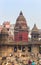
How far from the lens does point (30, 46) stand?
157 feet

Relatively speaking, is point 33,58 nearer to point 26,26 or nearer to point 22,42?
point 22,42

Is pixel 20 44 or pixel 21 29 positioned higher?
pixel 21 29

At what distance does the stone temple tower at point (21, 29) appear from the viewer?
50.2 metres

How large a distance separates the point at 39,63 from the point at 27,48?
1181cm

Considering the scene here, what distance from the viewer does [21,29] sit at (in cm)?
5019

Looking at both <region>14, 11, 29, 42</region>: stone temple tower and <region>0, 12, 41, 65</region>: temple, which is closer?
<region>0, 12, 41, 65</region>: temple

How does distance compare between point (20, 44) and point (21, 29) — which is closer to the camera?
point (20, 44)

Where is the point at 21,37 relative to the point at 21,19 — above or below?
below

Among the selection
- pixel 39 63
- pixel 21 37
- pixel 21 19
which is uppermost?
pixel 21 19

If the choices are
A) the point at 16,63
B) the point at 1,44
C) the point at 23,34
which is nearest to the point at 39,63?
the point at 16,63

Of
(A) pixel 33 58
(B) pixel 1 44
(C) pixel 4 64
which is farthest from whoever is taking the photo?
(B) pixel 1 44

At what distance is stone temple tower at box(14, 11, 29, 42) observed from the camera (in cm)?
5025

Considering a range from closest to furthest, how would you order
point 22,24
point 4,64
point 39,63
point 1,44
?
point 4,64
point 39,63
point 1,44
point 22,24

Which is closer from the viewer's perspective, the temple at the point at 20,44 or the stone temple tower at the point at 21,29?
the temple at the point at 20,44
